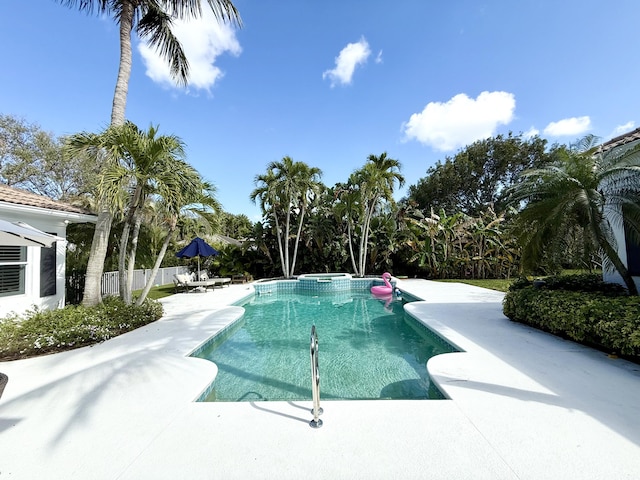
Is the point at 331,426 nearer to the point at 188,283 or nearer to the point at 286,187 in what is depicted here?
the point at 188,283

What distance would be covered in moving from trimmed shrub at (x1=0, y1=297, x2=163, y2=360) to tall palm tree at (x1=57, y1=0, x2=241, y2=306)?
844 mm

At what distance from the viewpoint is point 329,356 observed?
6.22 meters

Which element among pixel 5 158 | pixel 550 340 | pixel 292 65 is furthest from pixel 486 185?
pixel 5 158

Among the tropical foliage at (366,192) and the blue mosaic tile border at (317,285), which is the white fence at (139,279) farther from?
the tropical foliage at (366,192)

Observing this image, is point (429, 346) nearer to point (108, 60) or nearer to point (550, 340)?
point (550, 340)

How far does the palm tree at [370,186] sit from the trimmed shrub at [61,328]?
1401 centimetres

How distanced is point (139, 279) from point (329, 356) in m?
14.7

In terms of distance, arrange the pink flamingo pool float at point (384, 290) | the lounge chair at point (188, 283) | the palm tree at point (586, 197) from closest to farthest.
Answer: the palm tree at point (586, 197)
the pink flamingo pool float at point (384, 290)
the lounge chair at point (188, 283)

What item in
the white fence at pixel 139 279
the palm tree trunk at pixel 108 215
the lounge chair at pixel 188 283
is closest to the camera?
the palm tree trunk at pixel 108 215

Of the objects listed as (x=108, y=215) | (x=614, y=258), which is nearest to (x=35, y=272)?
(x=108, y=215)

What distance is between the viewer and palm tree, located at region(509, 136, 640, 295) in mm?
5961

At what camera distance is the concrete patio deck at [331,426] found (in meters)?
2.50

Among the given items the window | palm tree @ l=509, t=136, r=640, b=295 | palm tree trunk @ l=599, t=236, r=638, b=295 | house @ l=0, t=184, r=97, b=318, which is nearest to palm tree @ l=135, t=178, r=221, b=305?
house @ l=0, t=184, r=97, b=318

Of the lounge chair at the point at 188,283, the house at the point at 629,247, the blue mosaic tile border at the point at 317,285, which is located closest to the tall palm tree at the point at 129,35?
the lounge chair at the point at 188,283
